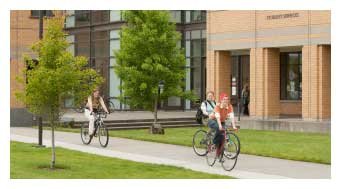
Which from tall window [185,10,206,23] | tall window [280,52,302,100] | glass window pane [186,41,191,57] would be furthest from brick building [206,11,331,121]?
tall window [185,10,206,23]

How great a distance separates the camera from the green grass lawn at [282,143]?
17641 mm

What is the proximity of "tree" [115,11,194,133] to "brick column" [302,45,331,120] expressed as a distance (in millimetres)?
5076

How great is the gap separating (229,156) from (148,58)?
488 inches

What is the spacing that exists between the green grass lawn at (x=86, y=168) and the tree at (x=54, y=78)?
0.68 metres

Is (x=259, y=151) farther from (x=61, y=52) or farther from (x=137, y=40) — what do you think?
(x=137, y=40)

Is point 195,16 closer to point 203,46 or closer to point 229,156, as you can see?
point 203,46

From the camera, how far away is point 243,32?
30.5 meters

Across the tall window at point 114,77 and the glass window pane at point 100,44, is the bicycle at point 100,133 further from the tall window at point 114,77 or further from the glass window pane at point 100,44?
the glass window pane at point 100,44

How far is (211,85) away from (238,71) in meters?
5.63

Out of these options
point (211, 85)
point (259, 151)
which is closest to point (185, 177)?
point (259, 151)

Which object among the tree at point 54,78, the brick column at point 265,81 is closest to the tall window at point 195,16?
the brick column at point 265,81

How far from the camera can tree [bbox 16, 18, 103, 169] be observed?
1534cm

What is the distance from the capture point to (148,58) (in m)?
27.1

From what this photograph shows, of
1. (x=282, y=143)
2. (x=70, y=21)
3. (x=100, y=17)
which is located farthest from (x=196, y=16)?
(x=282, y=143)
